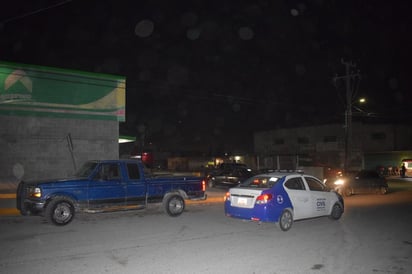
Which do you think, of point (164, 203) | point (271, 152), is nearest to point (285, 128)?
point (271, 152)

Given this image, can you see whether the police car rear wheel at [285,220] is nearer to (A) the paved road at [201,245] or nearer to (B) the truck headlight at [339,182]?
(A) the paved road at [201,245]

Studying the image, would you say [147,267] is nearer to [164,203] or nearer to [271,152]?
[164,203]

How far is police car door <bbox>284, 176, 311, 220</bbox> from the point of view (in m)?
11.5

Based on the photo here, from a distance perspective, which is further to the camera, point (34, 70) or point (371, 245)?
point (34, 70)

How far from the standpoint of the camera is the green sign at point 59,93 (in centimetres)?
2244

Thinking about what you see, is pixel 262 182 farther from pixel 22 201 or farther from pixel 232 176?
pixel 232 176

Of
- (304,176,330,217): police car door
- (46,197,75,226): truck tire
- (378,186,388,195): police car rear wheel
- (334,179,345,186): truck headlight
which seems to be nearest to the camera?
(46,197,75,226): truck tire

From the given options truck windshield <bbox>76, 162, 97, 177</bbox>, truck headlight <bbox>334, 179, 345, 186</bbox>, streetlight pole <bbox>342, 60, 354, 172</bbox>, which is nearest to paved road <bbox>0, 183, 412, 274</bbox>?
truck windshield <bbox>76, 162, 97, 177</bbox>

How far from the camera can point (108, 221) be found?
12711 millimetres

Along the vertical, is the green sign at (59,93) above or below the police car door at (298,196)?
above

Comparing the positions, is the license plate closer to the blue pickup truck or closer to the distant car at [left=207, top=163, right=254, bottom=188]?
the blue pickup truck

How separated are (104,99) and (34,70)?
439cm

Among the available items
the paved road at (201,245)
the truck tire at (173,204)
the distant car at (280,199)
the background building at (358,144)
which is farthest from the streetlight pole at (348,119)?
the truck tire at (173,204)

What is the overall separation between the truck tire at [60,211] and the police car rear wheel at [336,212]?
805 cm
